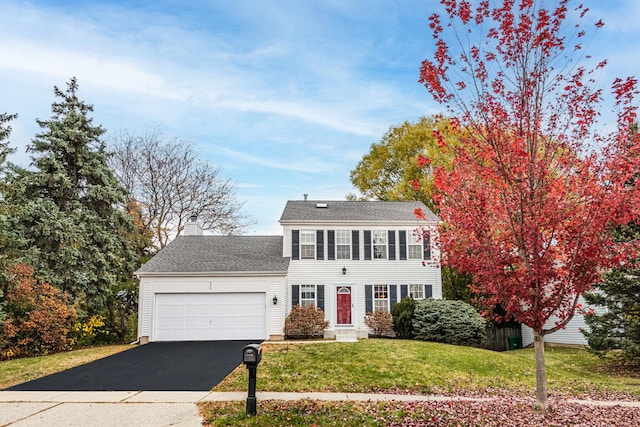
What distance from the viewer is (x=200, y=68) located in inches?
571

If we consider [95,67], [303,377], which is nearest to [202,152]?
[95,67]

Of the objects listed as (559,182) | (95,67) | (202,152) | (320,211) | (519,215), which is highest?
(202,152)

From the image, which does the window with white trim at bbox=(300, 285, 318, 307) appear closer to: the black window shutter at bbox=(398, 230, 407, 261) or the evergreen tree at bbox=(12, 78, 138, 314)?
the black window shutter at bbox=(398, 230, 407, 261)

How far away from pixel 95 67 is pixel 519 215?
501 inches

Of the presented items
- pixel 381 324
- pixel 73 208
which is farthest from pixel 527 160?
pixel 73 208

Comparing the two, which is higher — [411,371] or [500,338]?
[411,371]

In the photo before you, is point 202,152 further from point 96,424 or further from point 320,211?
point 96,424

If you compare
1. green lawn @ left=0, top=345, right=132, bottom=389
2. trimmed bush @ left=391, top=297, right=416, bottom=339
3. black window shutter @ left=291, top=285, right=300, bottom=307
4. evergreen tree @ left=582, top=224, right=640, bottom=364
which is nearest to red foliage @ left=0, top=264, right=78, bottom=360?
green lawn @ left=0, top=345, right=132, bottom=389

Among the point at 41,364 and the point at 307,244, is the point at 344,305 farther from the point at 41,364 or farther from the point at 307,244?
the point at 41,364

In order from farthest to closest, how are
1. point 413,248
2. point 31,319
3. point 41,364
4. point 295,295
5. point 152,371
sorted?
1. point 413,248
2. point 295,295
3. point 31,319
4. point 41,364
5. point 152,371

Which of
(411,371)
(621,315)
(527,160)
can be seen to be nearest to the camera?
(527,160)

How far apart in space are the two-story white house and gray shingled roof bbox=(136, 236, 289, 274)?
0.04 m

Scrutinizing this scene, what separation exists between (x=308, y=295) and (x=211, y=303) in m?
4.10

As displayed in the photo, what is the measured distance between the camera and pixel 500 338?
1978cm
